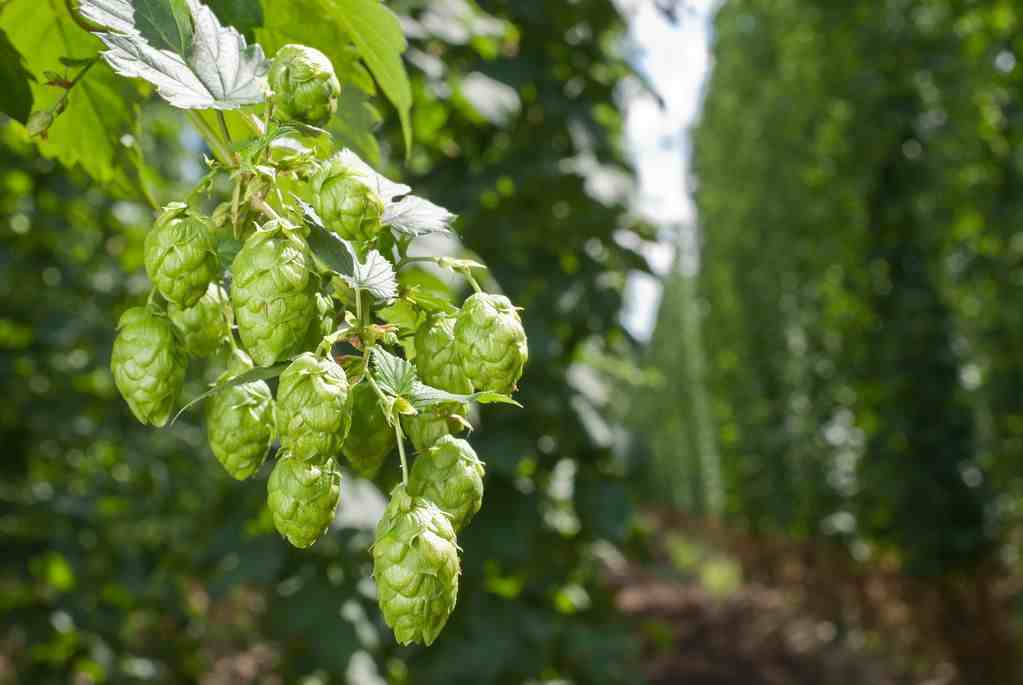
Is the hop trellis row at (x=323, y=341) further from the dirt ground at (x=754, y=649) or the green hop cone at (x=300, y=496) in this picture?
the dirt ground at (x=754, y=649)

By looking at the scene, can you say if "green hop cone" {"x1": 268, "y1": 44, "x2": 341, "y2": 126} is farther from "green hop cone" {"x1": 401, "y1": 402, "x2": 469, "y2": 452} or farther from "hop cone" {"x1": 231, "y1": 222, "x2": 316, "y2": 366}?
"green hop cone" {"x1": 401, "y1": 402, "x2": 469, "y2": 452}

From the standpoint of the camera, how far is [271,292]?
0.62m

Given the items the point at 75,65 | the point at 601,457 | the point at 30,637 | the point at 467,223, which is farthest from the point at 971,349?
the point at 75,65

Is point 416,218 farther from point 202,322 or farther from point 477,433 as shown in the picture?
point 477,433

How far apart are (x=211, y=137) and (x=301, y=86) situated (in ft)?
0.54

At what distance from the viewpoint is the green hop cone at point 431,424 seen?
703 mm

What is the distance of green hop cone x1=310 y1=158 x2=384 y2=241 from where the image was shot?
0.63 meters

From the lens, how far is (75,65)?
2.78ft

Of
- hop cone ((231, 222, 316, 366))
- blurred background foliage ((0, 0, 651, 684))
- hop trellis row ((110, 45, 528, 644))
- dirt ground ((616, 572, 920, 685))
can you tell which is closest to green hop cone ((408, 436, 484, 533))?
hop trellis row ((110, 45, 528, 644))

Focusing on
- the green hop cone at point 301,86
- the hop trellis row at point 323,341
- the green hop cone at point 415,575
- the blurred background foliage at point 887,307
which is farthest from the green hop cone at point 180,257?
the blurred background foliage at point 887,307

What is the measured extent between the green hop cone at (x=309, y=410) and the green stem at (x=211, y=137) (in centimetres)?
22

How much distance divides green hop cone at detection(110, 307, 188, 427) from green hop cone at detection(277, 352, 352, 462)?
0.54 ft

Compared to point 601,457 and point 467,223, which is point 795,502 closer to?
point 601,457

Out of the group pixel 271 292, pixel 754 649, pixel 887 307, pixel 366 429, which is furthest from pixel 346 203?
pixel 754 649
